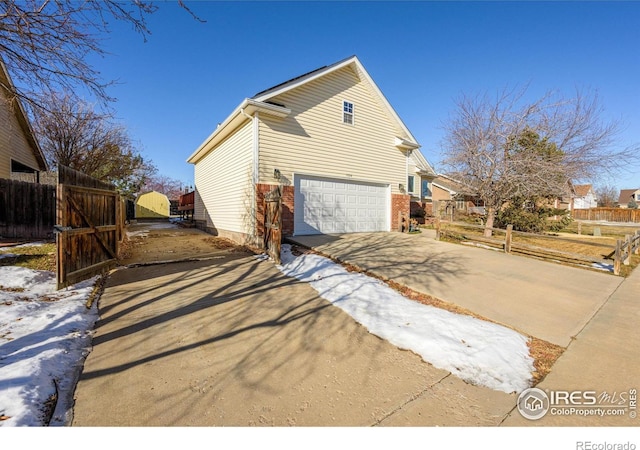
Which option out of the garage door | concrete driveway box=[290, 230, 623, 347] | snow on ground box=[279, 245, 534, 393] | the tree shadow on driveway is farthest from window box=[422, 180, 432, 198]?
the tree shadow on driveway

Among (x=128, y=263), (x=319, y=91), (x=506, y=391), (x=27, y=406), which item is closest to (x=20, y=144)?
(x=128, y=263)

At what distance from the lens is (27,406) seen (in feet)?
6.75

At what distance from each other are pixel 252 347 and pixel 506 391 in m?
2.55

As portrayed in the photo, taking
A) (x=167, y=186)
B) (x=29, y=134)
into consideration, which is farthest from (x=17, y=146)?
(x=167, y=186)

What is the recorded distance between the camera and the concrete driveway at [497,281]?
13.4 feet

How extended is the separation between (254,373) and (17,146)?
56.0 ft

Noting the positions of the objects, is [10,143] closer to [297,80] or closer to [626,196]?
[297,80]

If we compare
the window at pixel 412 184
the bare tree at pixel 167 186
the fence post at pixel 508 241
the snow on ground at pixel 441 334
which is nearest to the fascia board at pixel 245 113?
the snow on ground at pixel 441 334

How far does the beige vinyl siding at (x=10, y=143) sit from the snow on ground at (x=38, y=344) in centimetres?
992

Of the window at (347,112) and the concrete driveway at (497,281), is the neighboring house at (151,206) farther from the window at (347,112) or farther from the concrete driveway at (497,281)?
the concrete driveway at (497,281)

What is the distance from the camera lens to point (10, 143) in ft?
38.5

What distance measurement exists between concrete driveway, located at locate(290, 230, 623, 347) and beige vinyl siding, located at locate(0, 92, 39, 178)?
12.4 metres

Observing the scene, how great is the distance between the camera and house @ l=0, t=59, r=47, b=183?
10.9m
